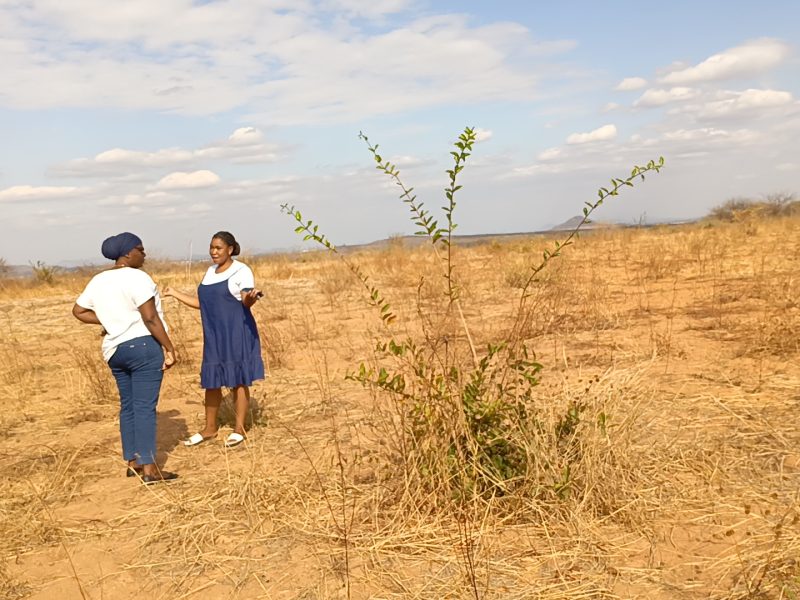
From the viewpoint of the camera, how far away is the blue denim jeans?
4168mm

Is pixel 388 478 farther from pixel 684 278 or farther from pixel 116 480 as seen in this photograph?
pixel 684 278

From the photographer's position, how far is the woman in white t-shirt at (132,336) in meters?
4.14

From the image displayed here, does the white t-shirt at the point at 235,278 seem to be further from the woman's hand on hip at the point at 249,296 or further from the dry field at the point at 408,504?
the dry field at the point at 408,504

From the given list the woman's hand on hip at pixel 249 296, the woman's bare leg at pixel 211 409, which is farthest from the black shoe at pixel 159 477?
the woman's hand on hip at pixel 249 296

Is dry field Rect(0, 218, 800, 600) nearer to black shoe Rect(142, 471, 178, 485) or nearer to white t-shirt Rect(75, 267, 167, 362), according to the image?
black shoe Rect(142, 471, 178, 485)

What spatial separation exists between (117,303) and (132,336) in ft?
0.73

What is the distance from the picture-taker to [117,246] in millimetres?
4227

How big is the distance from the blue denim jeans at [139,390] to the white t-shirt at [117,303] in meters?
0.06

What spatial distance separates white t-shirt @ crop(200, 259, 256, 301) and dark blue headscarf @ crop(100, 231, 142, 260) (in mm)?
708

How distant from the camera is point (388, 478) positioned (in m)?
3.57

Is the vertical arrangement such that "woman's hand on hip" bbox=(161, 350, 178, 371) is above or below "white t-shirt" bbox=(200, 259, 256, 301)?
below

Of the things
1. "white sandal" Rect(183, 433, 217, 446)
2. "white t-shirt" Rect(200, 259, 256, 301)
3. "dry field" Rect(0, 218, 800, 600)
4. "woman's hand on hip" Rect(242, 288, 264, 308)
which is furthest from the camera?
"white sandal" Rect(183, 433, 217, 446)

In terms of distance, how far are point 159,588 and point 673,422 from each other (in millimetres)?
3112

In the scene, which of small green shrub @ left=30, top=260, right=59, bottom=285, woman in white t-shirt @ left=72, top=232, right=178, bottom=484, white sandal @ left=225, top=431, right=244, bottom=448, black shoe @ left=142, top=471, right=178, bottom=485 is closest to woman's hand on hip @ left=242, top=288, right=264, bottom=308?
woman in white t-shirt @ left=72, top=232, right=178, bottom=484
